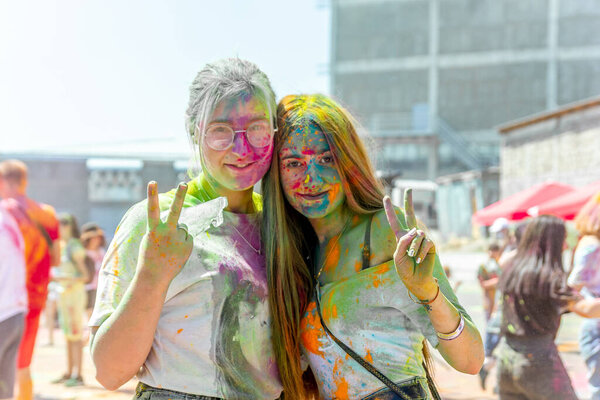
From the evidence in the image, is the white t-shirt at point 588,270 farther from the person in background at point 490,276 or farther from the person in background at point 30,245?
the person in background at point 30,245

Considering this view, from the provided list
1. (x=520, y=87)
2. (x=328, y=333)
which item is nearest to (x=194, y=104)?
(x=328, y=333)

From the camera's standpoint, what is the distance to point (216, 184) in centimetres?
188

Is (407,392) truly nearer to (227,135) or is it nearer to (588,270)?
(227,135)

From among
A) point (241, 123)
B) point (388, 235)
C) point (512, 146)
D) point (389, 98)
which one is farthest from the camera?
point (389, 98)

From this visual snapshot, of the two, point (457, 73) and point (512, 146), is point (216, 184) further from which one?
point (457, 73)

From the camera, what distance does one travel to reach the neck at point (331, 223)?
210 centimetres

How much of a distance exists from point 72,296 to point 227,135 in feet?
14.8

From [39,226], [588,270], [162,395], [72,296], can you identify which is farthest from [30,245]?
[588,270]

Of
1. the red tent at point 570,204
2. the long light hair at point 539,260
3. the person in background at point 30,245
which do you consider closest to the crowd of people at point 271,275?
the long light hair at point 539,260

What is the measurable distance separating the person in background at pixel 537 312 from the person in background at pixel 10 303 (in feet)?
10.4

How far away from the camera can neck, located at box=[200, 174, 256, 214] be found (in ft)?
6.20

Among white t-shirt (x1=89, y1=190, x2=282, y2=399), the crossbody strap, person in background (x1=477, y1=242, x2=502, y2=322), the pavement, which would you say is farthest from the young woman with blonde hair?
person in background (x1=477, y1=242, x2=502, y2=322)

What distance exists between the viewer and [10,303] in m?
3.96

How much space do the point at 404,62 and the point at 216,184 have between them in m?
32.4
